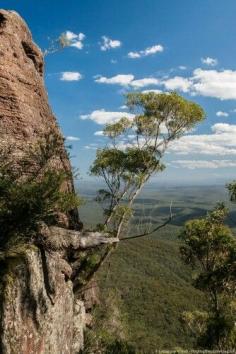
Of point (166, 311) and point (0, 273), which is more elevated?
point (0, 273)

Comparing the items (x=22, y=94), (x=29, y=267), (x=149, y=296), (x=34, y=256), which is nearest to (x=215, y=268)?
(x=34, y=256)

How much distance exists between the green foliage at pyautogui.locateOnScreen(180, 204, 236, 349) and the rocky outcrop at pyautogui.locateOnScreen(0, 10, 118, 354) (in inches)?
314

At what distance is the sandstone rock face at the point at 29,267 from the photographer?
15.1m

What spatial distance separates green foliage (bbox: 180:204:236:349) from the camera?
82.5 feet

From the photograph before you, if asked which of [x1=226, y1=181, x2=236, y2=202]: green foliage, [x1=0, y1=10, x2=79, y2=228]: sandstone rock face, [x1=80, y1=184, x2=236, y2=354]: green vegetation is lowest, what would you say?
[x1=80, y1=184, x2=236, y2=354]: green vegetation

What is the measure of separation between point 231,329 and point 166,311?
82.6 m

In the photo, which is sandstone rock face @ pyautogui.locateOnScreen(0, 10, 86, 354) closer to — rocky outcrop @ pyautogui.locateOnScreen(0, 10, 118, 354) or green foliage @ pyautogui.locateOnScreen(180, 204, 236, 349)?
rocky outcrop @ pyautogui.locateOnScreen(0, 10, 118, 354)

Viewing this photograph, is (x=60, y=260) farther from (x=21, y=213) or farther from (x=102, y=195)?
(x=102, y=195)

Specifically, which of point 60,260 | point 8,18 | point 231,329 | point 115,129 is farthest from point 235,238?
point 8,18

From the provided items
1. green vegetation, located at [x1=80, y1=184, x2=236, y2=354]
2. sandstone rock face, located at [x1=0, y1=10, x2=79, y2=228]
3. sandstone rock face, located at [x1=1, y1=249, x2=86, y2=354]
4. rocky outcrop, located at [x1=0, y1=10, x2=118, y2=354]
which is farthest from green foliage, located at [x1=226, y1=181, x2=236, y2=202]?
sandstone rock face, located at [x1=1, y1=249, x2=86, y2=354]

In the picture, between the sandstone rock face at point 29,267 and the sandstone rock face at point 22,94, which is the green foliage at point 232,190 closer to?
the sandstone rock face at point 22,94

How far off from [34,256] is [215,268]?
1617cm

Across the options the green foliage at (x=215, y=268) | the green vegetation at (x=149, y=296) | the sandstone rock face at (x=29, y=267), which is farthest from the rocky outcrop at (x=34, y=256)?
the green vegetation at (x=149, y=296)

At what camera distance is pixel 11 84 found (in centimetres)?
2348
